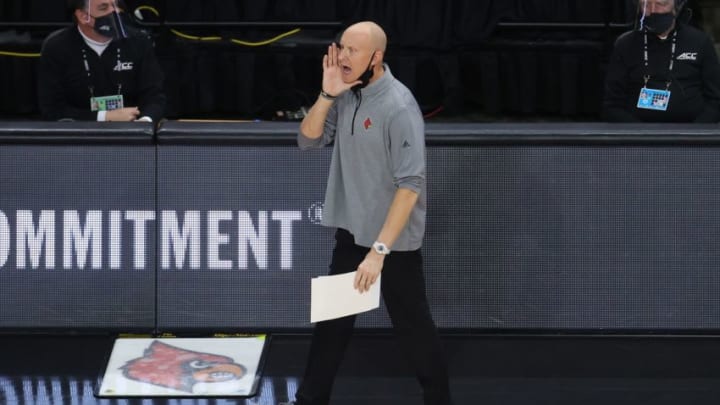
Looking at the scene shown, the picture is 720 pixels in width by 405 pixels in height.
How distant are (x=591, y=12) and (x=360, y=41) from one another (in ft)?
23.4

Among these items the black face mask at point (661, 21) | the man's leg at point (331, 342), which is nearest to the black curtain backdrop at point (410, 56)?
the black face mask at point (661, 21)

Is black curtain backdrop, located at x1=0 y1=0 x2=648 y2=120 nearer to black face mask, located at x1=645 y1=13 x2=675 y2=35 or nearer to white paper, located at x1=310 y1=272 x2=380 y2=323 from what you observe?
black face mask, located at x1=645 y1=13 x2=675 y2=35

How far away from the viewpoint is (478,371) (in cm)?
691

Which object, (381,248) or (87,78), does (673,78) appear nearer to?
(381,248)

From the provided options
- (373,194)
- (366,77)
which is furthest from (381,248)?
(366,77)

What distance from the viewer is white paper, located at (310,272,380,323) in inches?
235

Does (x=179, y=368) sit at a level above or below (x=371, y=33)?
below

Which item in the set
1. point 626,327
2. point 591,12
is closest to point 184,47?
point 591,12

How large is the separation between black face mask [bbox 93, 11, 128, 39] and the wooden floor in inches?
80.9

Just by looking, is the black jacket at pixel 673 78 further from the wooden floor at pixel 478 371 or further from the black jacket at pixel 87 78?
the black jacket at pixel 87 78

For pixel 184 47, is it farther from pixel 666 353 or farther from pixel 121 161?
pixel 666 353

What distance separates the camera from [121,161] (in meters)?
7.16

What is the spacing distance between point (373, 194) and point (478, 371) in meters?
1.37

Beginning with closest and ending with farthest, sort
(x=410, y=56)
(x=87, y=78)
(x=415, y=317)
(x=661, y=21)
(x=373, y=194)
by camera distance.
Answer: (x=373, y=194), (x=415, y=317), (x=661, y=21), (x=87, y=78), (x=410, y=56)
